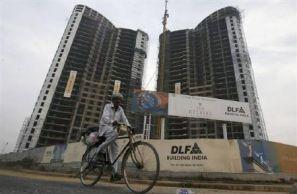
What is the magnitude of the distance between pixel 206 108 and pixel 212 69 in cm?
5297

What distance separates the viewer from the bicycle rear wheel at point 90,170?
5.73 meters

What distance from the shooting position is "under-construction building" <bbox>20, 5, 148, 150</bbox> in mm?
79812

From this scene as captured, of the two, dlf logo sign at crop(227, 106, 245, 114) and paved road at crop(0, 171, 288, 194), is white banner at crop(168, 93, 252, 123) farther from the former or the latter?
paved road at crop(0, 171, 288, 194)

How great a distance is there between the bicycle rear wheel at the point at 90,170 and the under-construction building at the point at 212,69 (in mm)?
64822

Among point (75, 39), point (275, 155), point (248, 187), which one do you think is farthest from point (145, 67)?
point (248, 187)

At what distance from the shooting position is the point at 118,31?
335 ft

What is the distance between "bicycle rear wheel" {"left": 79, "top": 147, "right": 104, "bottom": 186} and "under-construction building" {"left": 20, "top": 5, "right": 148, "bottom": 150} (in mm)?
66471

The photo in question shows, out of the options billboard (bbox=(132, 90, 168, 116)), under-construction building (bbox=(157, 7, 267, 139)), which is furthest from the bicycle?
under-construction building (bbox=(157, 7, 267, 139))

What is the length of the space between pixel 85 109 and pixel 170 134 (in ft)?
86.3

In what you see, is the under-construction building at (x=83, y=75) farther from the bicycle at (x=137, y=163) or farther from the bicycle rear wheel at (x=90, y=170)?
the bicycle at (x=137, y=163)

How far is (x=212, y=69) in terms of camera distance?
8306 centimetres

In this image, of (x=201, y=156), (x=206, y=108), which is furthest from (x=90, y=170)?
(x=206, y=108)

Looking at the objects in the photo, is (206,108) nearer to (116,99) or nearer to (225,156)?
(225,156)

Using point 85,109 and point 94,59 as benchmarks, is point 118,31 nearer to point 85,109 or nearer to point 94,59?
point 94,59
